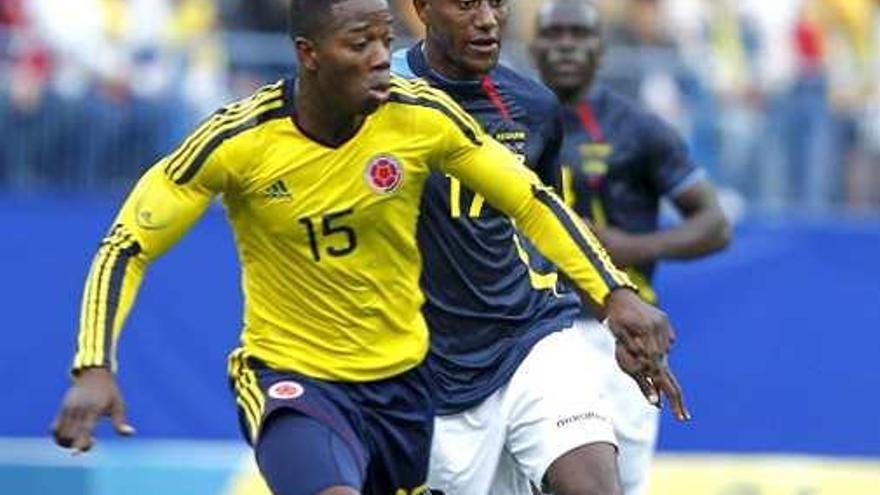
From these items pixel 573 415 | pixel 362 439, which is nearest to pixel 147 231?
pixel 362 439

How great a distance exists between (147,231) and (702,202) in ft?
13.1

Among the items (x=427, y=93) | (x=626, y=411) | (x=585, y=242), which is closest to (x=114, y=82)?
(x=626, y=411)

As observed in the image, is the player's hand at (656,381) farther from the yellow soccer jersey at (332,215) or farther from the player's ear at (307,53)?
the player's ear at (307,53)

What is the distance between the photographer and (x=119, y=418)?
674 centimetres

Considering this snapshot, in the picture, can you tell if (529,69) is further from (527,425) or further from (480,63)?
(527,425)

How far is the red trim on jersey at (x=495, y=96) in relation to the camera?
842 centimetres

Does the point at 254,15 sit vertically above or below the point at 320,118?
above

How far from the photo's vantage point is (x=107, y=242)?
23.9ft

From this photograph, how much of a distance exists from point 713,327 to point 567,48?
373 cm

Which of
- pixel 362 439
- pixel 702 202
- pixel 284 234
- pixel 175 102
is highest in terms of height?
pixel 175 102

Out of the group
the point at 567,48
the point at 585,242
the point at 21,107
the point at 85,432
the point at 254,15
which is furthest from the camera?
the point at 254,15

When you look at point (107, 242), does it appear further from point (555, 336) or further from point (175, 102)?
point (175, 102)

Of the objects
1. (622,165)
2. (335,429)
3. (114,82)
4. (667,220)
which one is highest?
(114,82)

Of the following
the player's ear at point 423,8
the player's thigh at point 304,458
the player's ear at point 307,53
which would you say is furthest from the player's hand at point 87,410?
the player's ear at point 423,8
